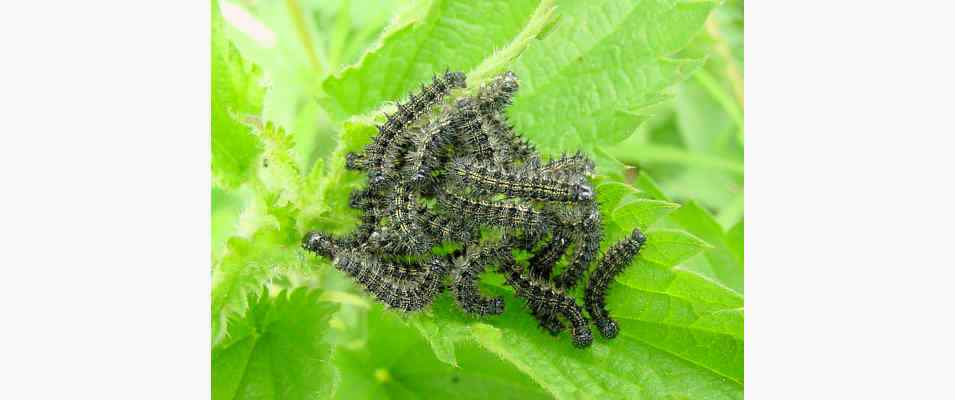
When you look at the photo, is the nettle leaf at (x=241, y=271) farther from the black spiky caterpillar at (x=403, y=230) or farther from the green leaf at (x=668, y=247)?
the green leaf at (x=668, y=247)

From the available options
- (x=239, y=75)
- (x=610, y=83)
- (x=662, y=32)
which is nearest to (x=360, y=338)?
(x=239, y=75)

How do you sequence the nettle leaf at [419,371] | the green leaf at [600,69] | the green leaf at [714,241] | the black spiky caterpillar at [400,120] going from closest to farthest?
the black spiky caterpillar at [400,120], the green leaf at [600,69], the nettle leaf at [419,371], the green leaf at [714,241]

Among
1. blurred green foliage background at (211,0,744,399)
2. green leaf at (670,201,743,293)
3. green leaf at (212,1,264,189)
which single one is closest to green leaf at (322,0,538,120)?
blurred green foliage background at (211,0,744,399)

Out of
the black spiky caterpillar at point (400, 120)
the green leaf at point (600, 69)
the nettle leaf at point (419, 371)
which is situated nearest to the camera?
the black spiky caterpillar at point (400, 120)

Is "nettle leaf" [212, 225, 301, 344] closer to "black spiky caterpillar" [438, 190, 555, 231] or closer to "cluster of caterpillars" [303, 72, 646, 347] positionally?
"cluster of caterpillars" [303, 72, 646, 347]

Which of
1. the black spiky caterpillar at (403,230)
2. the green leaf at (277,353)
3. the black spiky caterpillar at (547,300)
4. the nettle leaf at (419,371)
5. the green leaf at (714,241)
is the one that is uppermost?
the green leaf at (714,241)

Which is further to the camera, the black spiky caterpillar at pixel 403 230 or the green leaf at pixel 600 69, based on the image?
the green leaf at pixel 600 69

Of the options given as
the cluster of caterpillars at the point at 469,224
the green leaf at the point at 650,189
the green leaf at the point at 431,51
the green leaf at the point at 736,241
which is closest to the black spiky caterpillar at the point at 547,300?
the cluster of caterpillars at the point at 469,224
